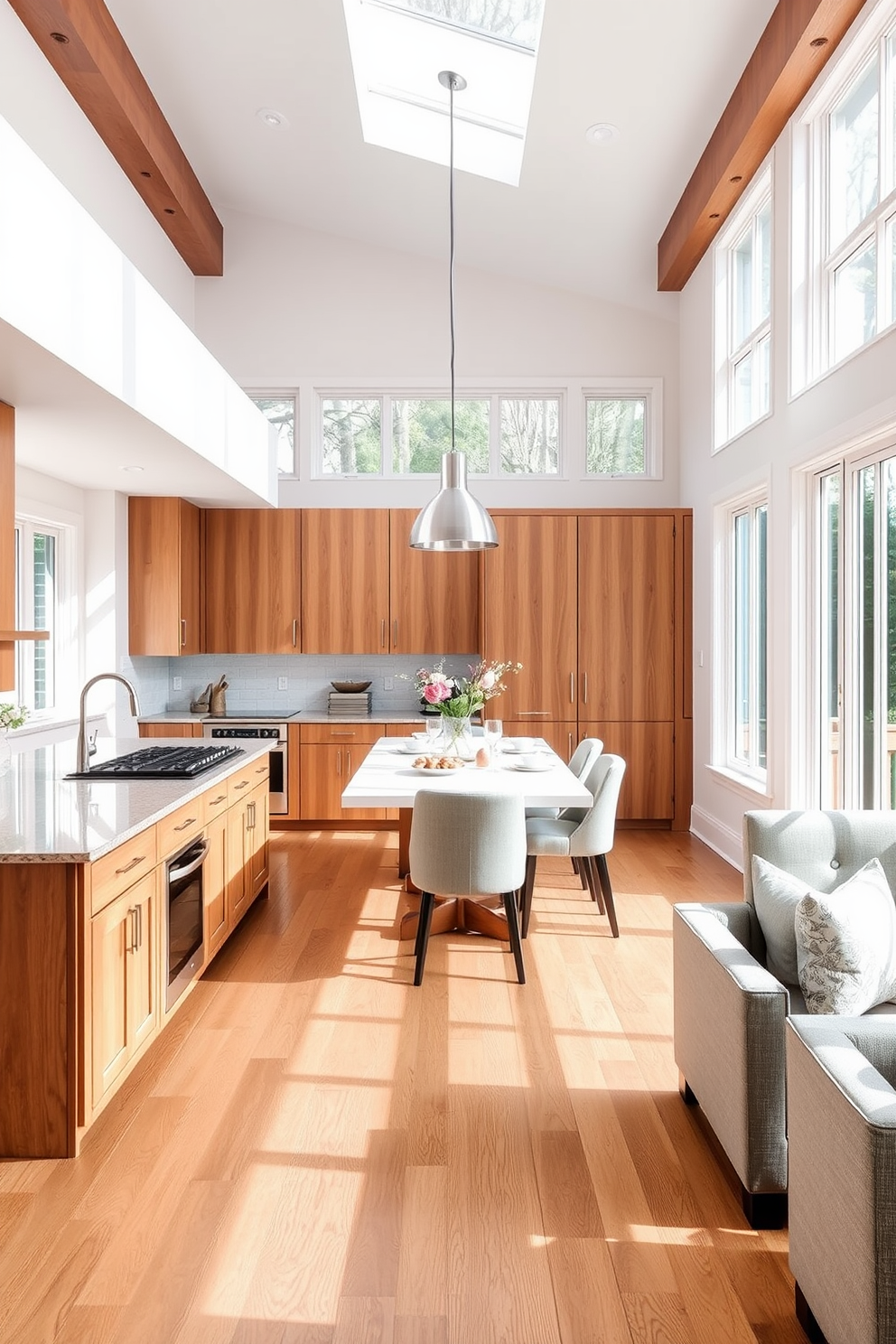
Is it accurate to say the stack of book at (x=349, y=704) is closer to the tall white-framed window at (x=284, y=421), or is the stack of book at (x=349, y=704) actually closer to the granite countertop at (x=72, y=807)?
the tall white-framed window at (x=284, y=421)

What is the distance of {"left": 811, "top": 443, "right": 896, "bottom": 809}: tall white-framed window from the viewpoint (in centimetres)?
351

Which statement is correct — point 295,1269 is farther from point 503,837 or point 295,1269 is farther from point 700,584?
point 700,584

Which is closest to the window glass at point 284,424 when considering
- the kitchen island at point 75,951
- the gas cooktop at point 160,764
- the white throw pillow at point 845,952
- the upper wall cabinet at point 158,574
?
the upper wall cabinet at point 158,574

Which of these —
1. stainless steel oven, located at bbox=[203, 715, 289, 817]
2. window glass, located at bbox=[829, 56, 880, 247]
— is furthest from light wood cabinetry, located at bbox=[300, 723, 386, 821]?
window glass, located at bbox=[829, 56, 880, 247]

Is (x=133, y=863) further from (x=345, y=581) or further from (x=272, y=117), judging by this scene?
(x=272, y=117)

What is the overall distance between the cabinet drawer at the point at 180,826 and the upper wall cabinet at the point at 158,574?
2965 millimetres

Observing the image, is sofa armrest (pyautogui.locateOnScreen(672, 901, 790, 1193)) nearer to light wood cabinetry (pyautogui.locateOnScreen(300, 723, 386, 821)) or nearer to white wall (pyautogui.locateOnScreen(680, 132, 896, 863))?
white wall (pyautogui.locateOnScreen(680, 132, 896, 863))

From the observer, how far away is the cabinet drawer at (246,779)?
146 inches

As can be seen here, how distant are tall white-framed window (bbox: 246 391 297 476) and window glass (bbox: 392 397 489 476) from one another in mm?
775

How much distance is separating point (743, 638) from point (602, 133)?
2968mm

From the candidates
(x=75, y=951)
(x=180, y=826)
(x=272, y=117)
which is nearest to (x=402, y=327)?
(x=272, y=117)

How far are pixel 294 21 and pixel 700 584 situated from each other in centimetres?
399

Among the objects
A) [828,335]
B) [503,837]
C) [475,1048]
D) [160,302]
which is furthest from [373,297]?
[475,1048]

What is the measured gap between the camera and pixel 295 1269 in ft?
5.86
